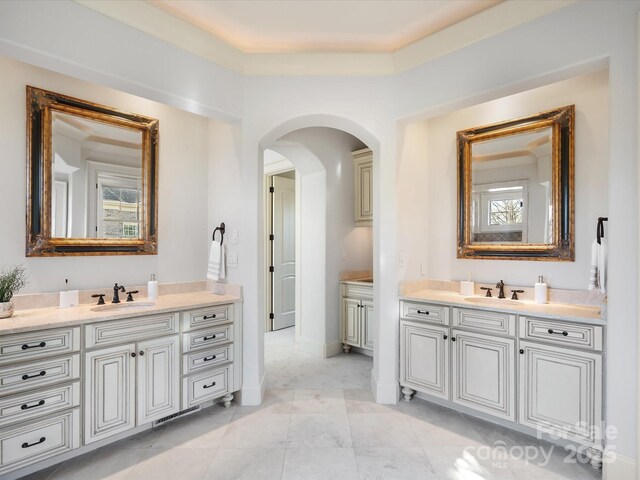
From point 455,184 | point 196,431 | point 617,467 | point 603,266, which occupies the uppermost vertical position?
point 455,184

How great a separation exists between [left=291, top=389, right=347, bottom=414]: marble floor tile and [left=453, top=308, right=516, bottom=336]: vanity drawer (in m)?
1.18

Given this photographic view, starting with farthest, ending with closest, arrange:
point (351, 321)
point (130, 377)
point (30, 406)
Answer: point (351, 321) < point (130, 377) < point (30, 406)

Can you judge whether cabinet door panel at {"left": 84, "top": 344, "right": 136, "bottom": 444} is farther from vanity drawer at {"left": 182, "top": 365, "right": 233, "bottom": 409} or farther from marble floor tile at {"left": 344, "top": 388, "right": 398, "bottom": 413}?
marble floor tile at {"left": 344, "top": 388, "right": 398, "bottom": 413}

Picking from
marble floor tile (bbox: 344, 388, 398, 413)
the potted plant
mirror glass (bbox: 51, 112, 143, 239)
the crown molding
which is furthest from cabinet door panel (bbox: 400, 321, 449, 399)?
the potted plant

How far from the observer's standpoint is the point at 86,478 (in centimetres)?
197

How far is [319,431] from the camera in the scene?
8.11 ft

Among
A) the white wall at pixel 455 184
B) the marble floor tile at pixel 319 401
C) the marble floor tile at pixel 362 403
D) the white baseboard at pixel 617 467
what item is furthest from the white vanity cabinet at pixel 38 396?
the white baseboard at pixel 617 467

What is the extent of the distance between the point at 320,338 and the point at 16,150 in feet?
10.9

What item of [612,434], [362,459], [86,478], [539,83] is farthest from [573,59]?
[86,478]

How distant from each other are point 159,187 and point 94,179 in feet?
1.63

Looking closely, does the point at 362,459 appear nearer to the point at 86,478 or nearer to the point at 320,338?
the point at 86,478

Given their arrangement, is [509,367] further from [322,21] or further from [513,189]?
[322,21]

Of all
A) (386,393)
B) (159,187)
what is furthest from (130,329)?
(386,393)

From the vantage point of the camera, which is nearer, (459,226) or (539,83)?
(539,83)
